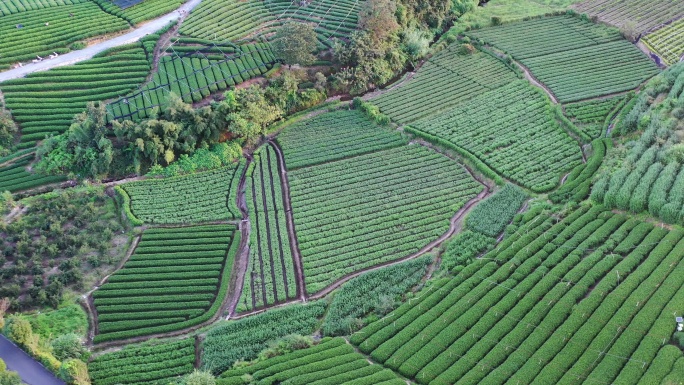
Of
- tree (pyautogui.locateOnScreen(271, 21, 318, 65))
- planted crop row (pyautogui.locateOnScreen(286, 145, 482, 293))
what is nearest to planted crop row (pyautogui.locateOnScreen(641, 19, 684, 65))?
planted crop row (pyautogui.locateOnScreen(286, 145, 482, 293))

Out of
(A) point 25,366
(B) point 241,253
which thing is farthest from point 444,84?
(A) point 25,366

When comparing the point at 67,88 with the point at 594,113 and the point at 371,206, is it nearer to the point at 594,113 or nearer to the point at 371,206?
the point at 371,206

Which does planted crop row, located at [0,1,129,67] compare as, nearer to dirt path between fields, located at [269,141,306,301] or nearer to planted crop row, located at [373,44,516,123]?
dirt path between fields, located at [269,141,306,301]

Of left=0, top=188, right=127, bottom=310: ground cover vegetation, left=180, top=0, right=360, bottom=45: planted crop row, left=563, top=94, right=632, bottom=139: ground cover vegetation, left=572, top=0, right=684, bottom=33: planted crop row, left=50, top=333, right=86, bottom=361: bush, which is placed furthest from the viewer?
left=572, top=0, right=684, bottom=33: planted crop row

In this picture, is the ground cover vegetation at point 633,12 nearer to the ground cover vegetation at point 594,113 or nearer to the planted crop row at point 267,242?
the ground cover vegetation at point 594,113

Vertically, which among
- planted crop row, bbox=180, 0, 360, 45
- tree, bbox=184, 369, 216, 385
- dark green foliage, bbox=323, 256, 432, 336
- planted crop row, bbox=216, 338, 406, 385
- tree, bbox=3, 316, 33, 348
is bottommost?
planted crop row, bbox=216, 338, 406, 385

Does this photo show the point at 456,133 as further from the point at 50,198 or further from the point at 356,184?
the point at 50,198

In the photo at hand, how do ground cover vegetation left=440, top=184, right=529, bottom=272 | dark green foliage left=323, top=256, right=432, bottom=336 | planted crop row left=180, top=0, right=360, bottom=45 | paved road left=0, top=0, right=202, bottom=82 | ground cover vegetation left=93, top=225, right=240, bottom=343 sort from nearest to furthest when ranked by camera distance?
dark green foliage left=323, top=256, right=432, bottom=336
ground cover vegetation left=93, top=225, right=240, bottom=343
ground cover vegetation left=440, top=184, right=529, bottom=272
paved road left=0, top=0, right=202, bottom=82
planted crop row left=180, top=0, right=360, bottom=45
